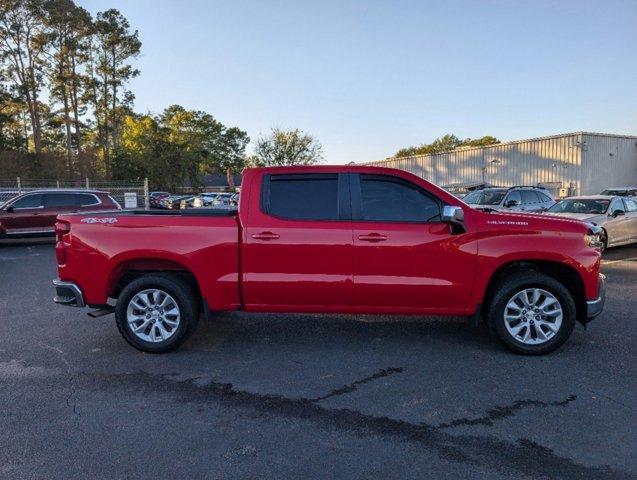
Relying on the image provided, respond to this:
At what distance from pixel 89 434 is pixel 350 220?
114 inches

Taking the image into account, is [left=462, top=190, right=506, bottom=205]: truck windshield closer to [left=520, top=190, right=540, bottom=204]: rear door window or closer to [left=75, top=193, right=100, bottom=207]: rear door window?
[left=520, top=190, right=540, bottom=204]: rear door window

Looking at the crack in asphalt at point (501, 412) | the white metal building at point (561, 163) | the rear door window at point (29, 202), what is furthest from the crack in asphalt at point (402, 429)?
the white metal building at point (561, 163)

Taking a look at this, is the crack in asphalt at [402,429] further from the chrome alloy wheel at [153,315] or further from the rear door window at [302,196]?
the rear door window at [302,196]

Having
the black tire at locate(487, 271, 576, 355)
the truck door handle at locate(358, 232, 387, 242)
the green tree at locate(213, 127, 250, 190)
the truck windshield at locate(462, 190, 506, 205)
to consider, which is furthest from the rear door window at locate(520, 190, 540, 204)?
the green tree at locate(213, 127, 250, 190)

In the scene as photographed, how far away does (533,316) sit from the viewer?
4820 mm

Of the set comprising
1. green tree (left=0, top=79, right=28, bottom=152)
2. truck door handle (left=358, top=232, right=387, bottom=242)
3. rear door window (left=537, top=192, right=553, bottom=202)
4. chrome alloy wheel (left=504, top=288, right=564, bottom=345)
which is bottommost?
chrome alloy wheel (left=504, top=288, right=564, bottom=345)

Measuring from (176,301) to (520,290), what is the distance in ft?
11.5

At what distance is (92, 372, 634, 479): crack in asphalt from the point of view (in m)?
2.92

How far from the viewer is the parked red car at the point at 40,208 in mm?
14570

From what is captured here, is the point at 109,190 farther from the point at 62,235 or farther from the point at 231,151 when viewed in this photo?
the point at 231,151

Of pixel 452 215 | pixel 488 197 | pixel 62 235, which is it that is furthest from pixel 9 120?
pixel 452 215

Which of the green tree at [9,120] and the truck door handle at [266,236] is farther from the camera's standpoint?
the green tree at [9,120]

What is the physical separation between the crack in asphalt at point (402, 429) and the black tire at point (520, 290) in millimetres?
964

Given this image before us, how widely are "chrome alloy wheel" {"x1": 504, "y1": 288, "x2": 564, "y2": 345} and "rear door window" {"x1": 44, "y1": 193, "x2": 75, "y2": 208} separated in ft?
46.5
